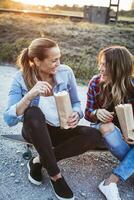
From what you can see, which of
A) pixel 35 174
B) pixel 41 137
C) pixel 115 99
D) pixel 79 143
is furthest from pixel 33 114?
pixel 115 99

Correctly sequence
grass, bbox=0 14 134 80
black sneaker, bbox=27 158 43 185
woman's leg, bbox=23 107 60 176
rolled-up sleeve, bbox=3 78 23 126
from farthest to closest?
grass, bbox=0 14 134 80 → black sneaker, bbox=27 158 43 185 → rolled-up sleeve, bbox=3 78 23 126 → woman's leg, bbox=23 107 60 176

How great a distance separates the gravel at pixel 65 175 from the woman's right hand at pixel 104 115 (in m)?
0.54

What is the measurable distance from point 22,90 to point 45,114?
263mm

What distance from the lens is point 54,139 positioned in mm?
3373

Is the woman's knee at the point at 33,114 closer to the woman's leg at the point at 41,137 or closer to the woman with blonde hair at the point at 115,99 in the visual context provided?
the woman's leg at the point at 41,137

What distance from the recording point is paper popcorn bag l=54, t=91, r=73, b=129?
3082mm

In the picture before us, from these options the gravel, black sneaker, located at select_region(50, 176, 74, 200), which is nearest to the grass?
the gravel

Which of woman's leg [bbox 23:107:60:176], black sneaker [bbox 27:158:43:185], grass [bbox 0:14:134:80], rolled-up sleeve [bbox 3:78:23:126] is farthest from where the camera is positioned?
grass [bbox 0:14:134:80]

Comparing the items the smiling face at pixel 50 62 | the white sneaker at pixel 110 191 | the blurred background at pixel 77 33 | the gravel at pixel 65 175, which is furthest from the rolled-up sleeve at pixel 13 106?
the blurred background at pixel 77 33

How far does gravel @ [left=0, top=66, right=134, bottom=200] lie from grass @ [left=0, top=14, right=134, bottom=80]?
14.1 feet

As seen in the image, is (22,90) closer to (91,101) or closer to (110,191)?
(91,101)

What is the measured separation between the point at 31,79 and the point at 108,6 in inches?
468

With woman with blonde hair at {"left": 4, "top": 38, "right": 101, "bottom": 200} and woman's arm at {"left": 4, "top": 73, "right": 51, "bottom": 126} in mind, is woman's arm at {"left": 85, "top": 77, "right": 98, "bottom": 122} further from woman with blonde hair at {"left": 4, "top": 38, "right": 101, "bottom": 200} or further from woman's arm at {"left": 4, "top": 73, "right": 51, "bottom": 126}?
woman's arm at {"left": 4, "top": 73, "right": 51, "bottom": 126}

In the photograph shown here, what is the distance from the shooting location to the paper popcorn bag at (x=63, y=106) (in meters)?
3.08
